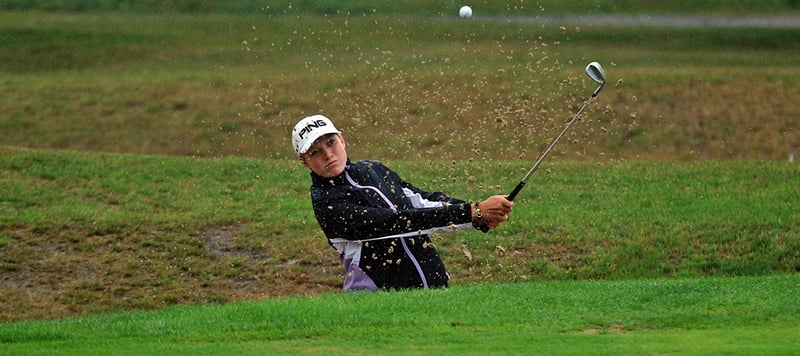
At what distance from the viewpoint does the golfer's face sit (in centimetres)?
817

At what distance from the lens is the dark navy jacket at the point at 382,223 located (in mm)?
8031

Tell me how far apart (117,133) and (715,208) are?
31.0ft

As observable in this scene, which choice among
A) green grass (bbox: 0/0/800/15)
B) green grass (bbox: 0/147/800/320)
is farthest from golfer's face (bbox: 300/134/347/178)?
green grass (bbox: 0/0/800/15)

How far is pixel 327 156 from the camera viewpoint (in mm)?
8172

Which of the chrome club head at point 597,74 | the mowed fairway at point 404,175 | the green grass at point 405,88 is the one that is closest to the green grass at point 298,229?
the mowed fairway at point 404,175

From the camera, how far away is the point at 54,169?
1602 cm

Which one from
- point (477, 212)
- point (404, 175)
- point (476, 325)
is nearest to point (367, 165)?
point (477, 212)

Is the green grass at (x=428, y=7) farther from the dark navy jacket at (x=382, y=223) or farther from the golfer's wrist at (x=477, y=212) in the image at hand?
the golfer's wrist at (x=477, y=212)

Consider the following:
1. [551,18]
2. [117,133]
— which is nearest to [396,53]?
[551,18]

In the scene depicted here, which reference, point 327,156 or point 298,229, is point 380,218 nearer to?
point 327,156

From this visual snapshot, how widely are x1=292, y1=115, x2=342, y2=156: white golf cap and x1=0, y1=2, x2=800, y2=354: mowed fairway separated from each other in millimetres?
974

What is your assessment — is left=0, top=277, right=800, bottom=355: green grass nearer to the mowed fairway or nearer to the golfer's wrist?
the mowed fairway

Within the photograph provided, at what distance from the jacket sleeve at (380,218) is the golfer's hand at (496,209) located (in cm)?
10

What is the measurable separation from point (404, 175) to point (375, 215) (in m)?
7.11
